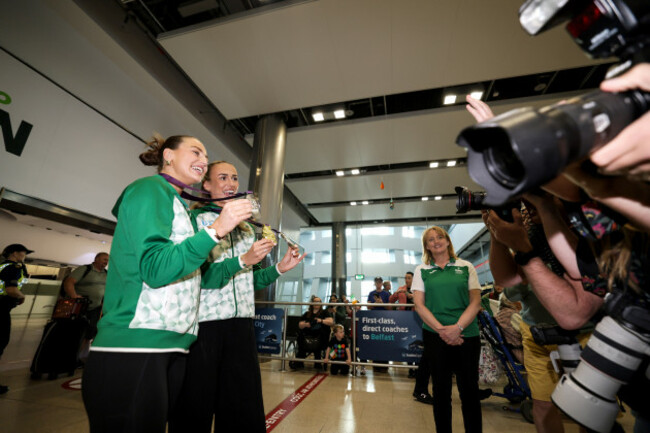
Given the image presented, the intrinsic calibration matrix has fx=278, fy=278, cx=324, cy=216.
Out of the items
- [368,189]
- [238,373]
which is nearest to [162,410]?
[238,373]

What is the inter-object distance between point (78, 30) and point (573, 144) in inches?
219

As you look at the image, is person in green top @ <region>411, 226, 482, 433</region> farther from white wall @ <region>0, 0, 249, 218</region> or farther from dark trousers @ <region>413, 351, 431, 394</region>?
white wall @ <region>0, 0, 249, 218</region>

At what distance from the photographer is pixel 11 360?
411 centimetres

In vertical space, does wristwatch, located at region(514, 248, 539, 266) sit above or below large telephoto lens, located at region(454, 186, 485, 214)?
below

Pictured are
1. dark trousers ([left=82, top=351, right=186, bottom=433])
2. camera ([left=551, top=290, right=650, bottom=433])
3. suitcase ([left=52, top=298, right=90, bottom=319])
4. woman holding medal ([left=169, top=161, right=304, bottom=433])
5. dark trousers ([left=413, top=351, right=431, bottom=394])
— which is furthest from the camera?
suitcase ([left=52, top=298, right=90, bottom=319])

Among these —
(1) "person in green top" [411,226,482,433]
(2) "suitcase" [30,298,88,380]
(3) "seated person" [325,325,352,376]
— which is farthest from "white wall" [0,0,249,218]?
(1) "person in green top" [411,226,482,433]

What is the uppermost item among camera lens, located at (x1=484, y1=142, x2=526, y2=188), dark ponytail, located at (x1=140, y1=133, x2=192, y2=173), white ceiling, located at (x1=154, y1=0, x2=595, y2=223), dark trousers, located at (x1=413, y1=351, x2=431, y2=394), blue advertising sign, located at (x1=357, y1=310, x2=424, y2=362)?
white ceiling, located at (x1=154, y1=0, x2=595, y2=223)

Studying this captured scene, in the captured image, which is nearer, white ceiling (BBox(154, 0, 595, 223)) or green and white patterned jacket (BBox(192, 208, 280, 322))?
green and white patterned jacket (BBox(192, 208, 280, 322))

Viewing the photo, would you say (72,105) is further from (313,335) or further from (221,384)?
(313,335)

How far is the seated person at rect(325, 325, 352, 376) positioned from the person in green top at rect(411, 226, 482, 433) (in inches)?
113

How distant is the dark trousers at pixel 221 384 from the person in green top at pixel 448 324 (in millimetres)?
1158

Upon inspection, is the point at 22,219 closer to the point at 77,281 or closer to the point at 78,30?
the point at 77,281

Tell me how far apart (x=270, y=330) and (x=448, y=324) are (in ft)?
11.6

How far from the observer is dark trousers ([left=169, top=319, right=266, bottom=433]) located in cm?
115
